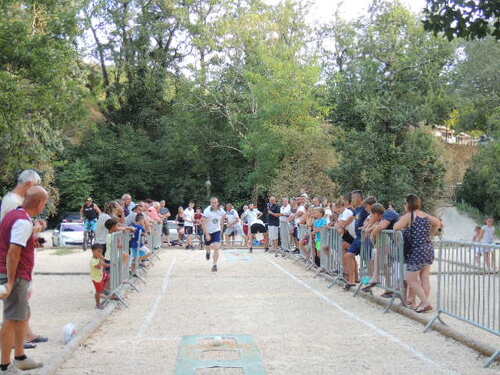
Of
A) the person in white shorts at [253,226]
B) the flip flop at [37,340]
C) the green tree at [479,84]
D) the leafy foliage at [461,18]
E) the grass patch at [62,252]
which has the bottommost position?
the grass patch at [62,252]

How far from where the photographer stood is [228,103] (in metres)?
51.9

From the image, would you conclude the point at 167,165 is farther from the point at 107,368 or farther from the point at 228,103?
the point at 107,368

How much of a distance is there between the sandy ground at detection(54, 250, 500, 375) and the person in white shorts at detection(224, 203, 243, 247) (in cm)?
1039

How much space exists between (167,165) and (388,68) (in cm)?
2537

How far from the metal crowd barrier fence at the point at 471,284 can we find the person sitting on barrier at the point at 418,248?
115 centimetres

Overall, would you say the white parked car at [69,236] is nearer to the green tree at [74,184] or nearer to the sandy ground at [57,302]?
the sandy ground at [57,302]

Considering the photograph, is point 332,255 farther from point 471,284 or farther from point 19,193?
point 19,193

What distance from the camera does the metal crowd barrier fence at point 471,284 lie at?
753 cm

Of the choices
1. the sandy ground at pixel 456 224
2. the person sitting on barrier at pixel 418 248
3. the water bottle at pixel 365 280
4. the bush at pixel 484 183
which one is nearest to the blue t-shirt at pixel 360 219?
the water bottle at pixel 365 280

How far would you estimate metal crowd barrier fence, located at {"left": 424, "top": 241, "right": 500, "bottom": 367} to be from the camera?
7.53 meters

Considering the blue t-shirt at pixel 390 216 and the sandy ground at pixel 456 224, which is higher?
the blue t-shirt at pixel 390 216

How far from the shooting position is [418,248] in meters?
10.6

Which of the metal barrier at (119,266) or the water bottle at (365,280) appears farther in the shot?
the water bottle at (365,280)

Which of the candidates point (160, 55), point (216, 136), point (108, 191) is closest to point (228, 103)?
point (216, 136)
